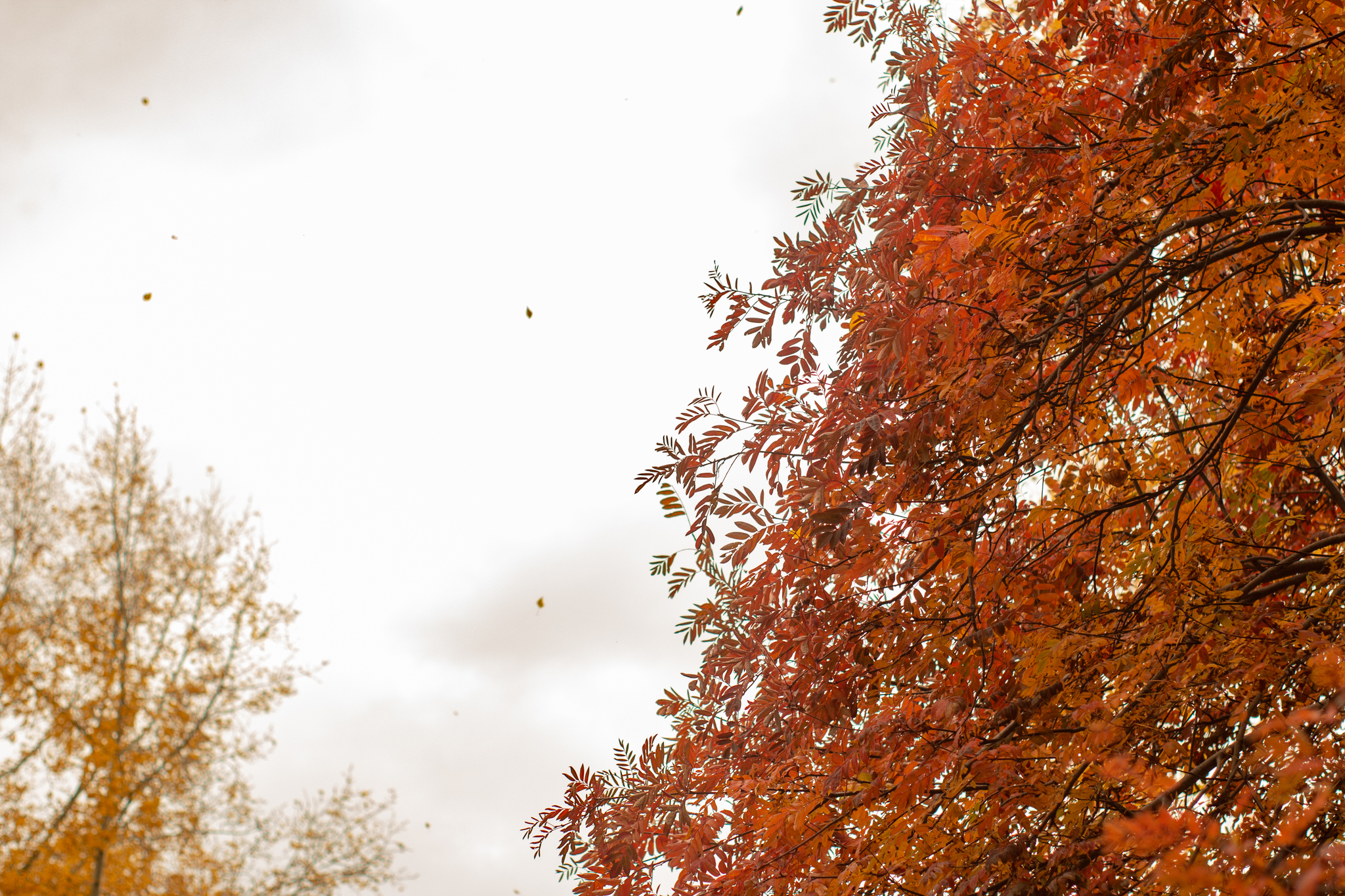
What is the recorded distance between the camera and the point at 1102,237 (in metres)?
2.49

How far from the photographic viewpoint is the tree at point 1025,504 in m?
2.32

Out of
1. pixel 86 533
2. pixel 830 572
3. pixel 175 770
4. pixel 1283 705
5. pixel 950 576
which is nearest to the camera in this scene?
pixel 830 572

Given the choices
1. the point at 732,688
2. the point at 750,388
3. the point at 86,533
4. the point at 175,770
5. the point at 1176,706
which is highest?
the point at 86,533

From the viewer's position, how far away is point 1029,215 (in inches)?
106

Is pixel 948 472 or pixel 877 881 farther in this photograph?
pixel 948 472

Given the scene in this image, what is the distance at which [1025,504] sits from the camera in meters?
3.29

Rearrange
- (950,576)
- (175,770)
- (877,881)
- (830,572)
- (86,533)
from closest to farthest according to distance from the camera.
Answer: (877,881), (830,572), (950,576), (175,770), (86,533)

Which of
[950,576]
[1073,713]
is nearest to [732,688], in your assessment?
[950,576]

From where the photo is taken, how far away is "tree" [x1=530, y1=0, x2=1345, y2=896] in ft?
7.62

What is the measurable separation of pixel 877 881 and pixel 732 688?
775 mm

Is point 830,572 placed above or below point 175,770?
below

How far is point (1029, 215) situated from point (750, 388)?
106 centimetres

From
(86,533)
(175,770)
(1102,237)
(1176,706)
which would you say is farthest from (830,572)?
(86,533)

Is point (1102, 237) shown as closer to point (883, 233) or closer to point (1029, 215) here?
point (1029, 215)
